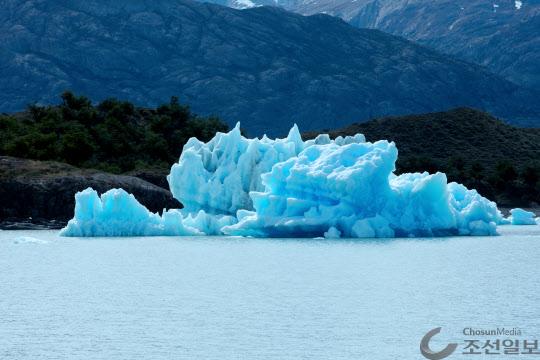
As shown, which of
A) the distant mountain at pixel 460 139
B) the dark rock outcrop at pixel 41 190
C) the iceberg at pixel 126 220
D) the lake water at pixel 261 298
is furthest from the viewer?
the distant mountain at pixel 460 139

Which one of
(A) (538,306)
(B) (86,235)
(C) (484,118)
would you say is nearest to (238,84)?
(C) (484,118)

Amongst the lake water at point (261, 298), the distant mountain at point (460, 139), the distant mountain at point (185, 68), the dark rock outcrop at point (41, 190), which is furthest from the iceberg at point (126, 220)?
the distant mountain at point (185, 68)

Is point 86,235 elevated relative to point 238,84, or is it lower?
lower

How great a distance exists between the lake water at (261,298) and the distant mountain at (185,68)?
138 metres

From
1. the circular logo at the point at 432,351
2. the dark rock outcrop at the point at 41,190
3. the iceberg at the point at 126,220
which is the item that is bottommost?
the circular logo at the point at 432,351

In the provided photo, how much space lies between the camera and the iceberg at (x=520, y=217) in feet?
198

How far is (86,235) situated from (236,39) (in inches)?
5889

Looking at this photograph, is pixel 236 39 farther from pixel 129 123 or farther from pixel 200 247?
pixel 200 247

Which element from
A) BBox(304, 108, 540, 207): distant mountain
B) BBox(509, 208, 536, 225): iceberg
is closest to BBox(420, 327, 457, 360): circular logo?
BBox(509, 208, 536, 225): iceberg

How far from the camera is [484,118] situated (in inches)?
4574

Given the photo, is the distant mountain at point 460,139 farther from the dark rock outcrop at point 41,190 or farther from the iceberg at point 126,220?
the iceberg at point 126,220

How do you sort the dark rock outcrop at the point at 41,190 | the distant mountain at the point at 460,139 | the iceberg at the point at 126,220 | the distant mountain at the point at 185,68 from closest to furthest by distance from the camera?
the iceberg at the point at 126,220
the dark rock outcrop at the point at 41,190
the distant mountain at the point at 460,139
the distant mountain at the point at 185,68

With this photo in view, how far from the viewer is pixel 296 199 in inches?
1576

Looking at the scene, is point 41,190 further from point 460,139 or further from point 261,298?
point 460,139
